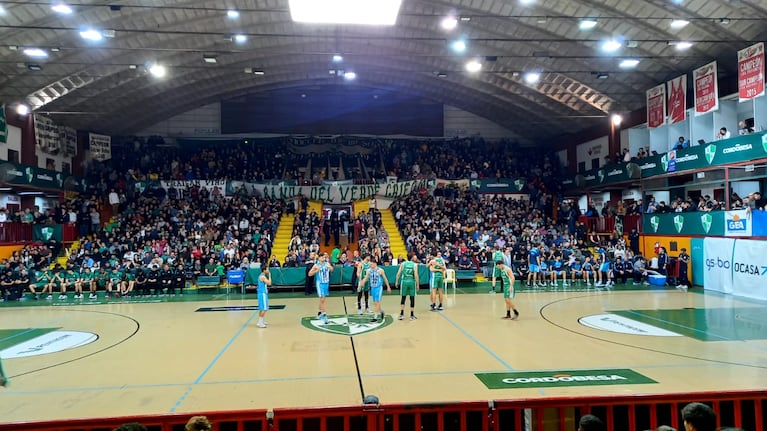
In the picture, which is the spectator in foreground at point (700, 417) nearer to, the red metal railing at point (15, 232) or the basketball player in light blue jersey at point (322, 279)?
the basketball player in light blue jersey at point (322, 279)

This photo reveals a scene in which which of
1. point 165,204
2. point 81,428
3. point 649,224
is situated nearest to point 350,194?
point 165,204

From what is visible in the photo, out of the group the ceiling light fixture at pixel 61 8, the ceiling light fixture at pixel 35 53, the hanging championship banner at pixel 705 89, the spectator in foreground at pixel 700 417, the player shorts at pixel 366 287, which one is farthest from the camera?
the hanging championship banner at pixel 705 89

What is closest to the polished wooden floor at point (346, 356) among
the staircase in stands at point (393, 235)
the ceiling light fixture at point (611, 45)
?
the staircase in stands at point (393, 235)

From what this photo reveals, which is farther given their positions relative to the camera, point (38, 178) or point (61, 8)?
point (38, 178)

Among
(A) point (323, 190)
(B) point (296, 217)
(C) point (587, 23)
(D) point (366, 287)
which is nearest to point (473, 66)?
(C) point (587, 23)

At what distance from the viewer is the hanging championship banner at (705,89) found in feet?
69.6

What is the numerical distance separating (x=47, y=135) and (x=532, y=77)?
27.2 metres

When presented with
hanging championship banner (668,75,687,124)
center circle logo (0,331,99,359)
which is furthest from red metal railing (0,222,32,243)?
hanging championship banner (668,75,687,124)

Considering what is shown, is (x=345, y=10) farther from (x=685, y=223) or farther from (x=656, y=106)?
(x=656, y=106)

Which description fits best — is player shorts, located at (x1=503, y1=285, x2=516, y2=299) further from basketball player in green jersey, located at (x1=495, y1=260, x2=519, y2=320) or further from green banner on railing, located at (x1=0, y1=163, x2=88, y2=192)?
green banner on railing, located at (x1=0, y1=163, x2=88, y2=192)

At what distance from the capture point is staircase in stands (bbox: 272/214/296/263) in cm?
2475

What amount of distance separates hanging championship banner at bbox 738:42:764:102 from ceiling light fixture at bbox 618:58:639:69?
402 cm

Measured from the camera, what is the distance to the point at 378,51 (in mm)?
26312

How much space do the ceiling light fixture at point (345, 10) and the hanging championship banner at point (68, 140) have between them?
19.3 m
